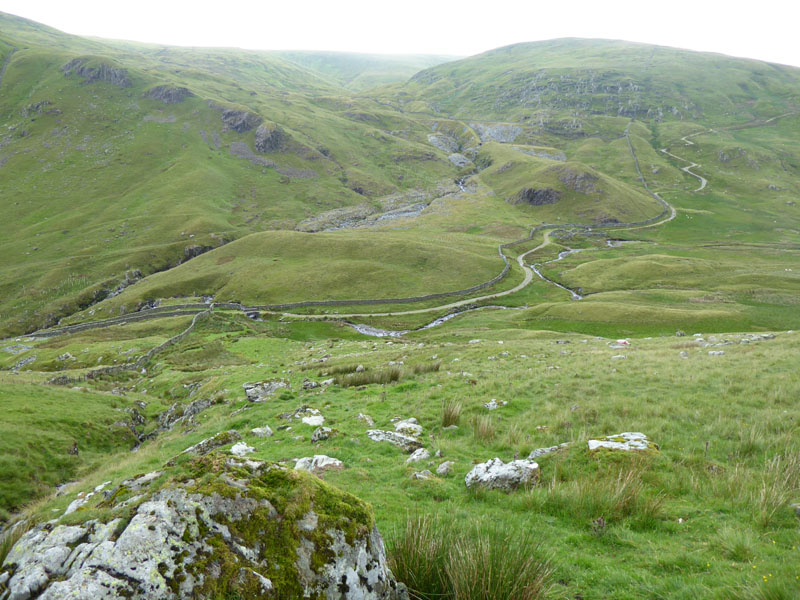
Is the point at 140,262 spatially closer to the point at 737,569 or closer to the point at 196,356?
the point at 196,356

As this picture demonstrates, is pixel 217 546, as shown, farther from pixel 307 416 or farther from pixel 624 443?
pixel 307 416

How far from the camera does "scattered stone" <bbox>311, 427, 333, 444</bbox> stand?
1516 centimetres

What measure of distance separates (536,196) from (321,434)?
196 metres

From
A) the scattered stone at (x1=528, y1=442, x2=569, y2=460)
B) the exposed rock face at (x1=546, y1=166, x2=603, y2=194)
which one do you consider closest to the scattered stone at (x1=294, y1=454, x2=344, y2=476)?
the scattered stone at (x1=528, y1=442, x2=569, y2=460)

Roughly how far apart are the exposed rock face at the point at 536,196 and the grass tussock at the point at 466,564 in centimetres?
20060

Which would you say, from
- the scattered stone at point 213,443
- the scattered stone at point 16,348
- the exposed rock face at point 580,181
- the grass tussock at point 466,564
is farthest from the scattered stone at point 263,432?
the exposed rock face at point 580,181

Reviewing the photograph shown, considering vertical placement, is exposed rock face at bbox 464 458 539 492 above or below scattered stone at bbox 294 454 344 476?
above

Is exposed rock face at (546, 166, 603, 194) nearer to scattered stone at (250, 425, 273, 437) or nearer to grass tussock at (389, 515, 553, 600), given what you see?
scattered stone at (250, 425, 273, 437)

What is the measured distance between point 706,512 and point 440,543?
20.6 ft

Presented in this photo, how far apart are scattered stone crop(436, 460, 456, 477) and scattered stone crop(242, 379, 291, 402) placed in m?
16.8

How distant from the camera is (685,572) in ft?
19.6

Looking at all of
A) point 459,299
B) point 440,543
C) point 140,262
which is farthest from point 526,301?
point 140,262

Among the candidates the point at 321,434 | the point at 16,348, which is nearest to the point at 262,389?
the point at 321,434

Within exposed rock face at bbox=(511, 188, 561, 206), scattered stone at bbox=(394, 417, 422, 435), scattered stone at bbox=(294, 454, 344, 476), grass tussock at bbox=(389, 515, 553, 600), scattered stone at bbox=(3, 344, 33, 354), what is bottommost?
scattered stone at bbox=(3, 344, 33, 354)
